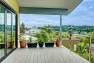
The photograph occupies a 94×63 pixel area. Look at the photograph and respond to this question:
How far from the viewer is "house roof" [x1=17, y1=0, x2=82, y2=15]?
831 centimetres

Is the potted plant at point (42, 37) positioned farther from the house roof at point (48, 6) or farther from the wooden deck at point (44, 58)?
the wooden deck at point (44, 58)

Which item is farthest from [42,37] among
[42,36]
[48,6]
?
[48,6]

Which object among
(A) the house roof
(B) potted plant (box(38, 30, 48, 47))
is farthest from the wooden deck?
(A) the house roof

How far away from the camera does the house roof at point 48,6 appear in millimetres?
8312

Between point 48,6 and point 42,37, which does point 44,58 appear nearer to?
point 42,37

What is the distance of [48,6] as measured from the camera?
9211 mm

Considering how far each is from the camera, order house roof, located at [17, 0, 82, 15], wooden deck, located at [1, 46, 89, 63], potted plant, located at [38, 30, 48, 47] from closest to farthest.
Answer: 1. wooden deck, located at [1, 46, 89, 63]
2. house roof, located at [17, 0, 82, 15]
3. potted plant, located at [38, 30, 48, 47]

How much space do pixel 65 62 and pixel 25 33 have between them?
5.19 m

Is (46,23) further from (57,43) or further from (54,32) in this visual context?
(57,43)

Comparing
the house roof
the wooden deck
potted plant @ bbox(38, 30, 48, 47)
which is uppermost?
the house roof

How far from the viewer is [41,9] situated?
9.54 metres

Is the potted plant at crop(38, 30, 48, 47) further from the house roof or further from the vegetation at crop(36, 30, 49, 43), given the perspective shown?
the house roof

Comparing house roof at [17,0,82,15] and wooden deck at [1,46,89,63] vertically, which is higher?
house roof at [17,0,82,15]

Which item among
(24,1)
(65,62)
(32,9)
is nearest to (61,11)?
(32,9)
